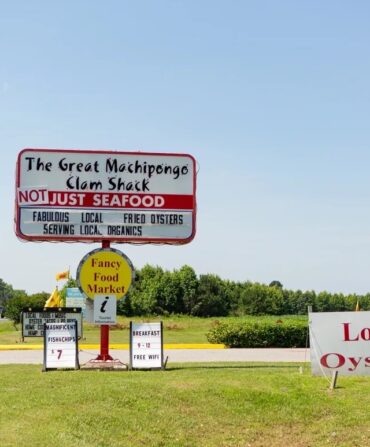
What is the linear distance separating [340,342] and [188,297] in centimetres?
3834

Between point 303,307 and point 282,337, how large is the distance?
162 ft

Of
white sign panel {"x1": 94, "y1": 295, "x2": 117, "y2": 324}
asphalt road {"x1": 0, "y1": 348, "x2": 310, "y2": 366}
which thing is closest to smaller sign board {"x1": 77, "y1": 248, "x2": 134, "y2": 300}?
white sign panel {"x1": 94, "y1": 295, "x2": 117, "y2": 324}

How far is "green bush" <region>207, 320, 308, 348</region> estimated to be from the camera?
23094 mm

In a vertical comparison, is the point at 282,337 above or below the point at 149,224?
below

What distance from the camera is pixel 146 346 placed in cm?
1348

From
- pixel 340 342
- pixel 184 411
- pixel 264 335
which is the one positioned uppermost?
pixel 340 342

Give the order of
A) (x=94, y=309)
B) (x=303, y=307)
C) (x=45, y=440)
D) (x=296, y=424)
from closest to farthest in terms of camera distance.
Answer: (x=45, y=440) < (x=296, y=424) < (x=94, y=309) < (x=303, y=307)

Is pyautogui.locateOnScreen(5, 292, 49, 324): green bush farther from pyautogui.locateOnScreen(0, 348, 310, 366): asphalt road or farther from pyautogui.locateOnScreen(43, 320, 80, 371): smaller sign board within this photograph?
pyautogui.locateOnScreen(43, 320, 80, 371): smaller sign board

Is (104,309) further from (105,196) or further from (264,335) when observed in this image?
(264,335)

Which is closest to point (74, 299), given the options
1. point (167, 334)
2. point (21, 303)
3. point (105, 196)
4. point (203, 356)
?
point (167, 334)

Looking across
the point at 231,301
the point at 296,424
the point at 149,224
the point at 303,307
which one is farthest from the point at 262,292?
the point at 296,424

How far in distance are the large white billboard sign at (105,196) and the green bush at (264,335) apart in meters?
9.22

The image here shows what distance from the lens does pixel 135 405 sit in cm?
980

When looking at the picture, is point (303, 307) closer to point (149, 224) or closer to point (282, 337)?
point (282, 337)
